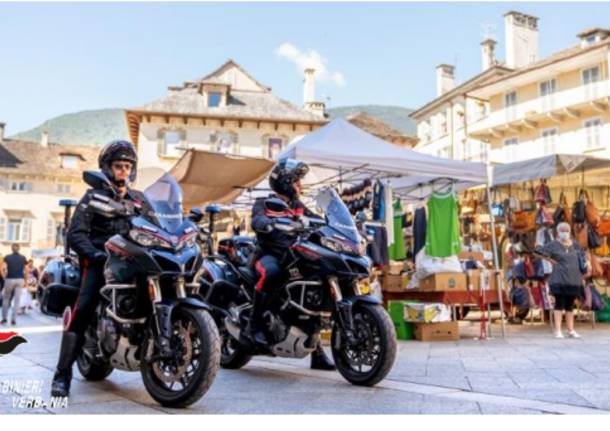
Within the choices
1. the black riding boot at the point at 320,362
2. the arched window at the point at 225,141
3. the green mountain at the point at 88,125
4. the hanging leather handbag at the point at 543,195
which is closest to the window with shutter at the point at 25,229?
the green mountain at the point at 88,125

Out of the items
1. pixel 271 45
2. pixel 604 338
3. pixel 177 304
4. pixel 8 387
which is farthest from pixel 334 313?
pixel 604 338

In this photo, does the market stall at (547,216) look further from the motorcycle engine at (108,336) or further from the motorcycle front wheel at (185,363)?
the motorcycle engine at (108,336)

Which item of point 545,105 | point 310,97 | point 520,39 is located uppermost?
point 520,39

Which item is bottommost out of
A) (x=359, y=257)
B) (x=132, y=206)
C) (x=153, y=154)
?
(x=359, y=257)

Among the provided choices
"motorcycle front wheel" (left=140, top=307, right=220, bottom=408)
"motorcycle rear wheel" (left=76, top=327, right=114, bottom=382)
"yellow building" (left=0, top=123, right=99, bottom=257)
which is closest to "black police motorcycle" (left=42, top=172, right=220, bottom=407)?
"motorcycle front wheel" (left=140, top=307, right=220, bottom=408)

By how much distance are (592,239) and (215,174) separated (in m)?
6.94

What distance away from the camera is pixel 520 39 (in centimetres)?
3944

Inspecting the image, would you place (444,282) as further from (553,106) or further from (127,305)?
(553,106)

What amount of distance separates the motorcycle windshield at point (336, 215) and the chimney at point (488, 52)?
38262 millimetres

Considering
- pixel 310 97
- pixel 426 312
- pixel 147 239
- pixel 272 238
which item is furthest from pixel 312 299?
pixel 310 97

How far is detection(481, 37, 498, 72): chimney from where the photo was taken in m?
40.7
